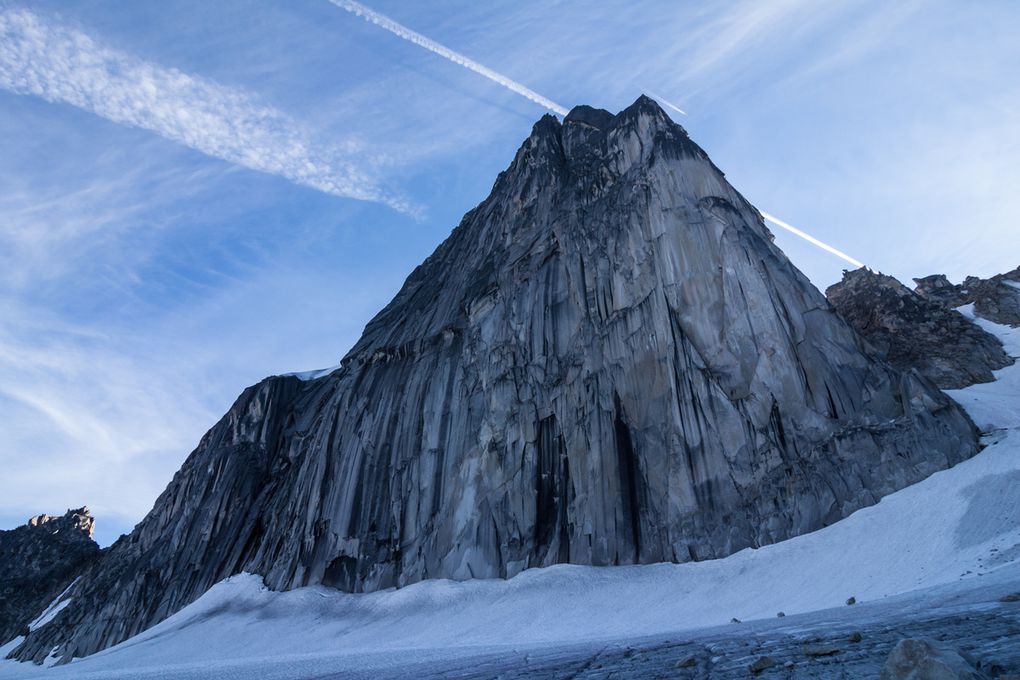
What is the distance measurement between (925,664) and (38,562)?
12745 centimetres

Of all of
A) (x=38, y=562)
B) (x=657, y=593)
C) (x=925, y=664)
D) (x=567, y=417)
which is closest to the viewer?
(x=925, y=664)

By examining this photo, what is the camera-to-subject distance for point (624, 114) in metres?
53.4

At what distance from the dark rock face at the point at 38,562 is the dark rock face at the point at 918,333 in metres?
113

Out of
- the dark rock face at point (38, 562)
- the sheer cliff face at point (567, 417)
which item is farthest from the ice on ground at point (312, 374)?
the dark rock face at point (38, 562)

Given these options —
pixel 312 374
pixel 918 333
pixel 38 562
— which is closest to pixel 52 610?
pixel 38 562

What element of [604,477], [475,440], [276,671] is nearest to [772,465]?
[604,477]

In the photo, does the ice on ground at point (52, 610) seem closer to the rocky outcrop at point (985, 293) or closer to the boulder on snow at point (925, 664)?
the boulder on snow at point (925, 664)

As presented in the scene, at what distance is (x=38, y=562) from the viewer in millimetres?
101062

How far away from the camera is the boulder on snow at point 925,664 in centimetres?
586

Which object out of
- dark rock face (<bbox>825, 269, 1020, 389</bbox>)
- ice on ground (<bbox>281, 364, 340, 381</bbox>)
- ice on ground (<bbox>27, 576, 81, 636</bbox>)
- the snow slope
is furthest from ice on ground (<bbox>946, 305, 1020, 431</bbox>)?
ice on ground (<bbox>27, 576, 81, 636</bbox>)

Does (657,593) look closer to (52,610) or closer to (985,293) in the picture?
(985,293)

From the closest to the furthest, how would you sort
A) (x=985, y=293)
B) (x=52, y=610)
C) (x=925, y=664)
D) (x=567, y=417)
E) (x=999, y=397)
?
1. (x=925, y=664)
2. (x=999, y=397)
3. (x=567, y=417)
4. (x=985, y=293)
5. (x=52, y=610)

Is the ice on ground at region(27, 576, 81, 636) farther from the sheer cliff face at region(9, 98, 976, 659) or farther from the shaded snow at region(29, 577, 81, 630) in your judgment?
the sheer cliff face at region(9, 98, 976, 659)

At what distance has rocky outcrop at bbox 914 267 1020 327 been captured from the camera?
6077 centimetres
